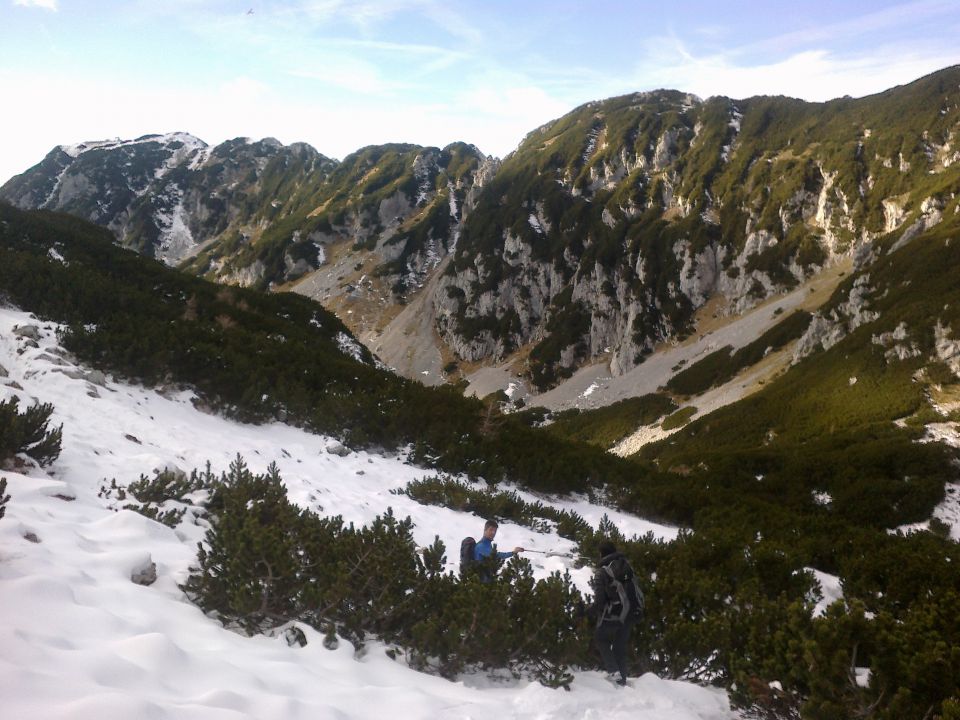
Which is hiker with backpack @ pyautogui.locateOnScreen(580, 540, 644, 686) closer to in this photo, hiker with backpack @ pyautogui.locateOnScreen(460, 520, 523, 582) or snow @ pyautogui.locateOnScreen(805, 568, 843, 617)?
hiker with backpack @ pyautogui.locateOnScreen(460, 520, 523, 582)

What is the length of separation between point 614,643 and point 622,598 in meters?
0.50

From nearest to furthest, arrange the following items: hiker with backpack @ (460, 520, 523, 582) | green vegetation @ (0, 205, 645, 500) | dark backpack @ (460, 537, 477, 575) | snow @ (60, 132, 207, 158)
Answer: hiker with backpack @ (460, 520, 523, 582) → dark backpack @ (460, 537, 477, 575) → green vegetation @ (0, 205, 645, 500) → snow @ (60, 132, 207, 158)

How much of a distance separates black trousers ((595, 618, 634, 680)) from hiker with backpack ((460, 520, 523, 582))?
1.20m

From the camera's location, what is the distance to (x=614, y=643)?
4.91m

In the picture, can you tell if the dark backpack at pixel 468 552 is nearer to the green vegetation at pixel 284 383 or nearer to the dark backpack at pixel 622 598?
the dark backpack at pixel 622 598

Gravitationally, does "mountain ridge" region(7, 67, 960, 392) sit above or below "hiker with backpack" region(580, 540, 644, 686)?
above

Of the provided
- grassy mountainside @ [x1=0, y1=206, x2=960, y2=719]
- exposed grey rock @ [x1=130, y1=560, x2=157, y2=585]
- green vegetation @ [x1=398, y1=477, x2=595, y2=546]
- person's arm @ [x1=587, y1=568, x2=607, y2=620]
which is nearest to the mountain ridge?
grassy mountainside @ [x1=0, y1=206, x2=960, y2=719]

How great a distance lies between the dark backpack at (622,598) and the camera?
15.7ft

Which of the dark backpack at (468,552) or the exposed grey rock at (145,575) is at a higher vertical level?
the exposed grey rock at (145,575)

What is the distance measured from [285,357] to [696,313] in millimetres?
54879

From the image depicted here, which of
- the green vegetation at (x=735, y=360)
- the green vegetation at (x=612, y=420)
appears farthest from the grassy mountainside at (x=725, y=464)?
the green vegetation at (x=735, y=360)

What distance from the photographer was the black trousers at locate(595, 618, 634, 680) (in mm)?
4781

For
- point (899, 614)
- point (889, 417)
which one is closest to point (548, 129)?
point (889, 417)

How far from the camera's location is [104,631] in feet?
10.7
